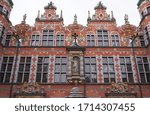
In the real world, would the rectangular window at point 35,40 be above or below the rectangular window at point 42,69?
above

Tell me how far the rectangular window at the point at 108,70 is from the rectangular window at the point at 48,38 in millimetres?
4796

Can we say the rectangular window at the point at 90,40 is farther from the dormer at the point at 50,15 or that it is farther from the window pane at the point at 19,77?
the window pane at the point at 19,77

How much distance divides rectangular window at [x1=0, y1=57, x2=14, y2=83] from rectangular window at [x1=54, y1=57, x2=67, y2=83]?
3.53m

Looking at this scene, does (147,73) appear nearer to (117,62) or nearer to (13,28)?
(117,62)

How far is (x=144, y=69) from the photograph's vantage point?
18.9 metres

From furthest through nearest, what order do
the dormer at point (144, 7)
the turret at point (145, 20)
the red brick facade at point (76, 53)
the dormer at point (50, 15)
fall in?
the dormer at point (50, 15)
the dormer at point (144, 7)
the turret at point (145, 20)
the red brick facade at point (76, 53)

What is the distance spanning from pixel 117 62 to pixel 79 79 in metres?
3.48

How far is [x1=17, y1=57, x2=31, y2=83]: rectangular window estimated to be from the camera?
1836cm

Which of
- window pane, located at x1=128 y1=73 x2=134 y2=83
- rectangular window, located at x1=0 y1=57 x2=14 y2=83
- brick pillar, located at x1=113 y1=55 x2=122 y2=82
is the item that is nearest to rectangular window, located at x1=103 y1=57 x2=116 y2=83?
brick pillar, located at x1=113 y1=55 x2=122 y2=82

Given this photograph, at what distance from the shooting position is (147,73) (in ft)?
61.5

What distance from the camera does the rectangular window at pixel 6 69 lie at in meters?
18.3

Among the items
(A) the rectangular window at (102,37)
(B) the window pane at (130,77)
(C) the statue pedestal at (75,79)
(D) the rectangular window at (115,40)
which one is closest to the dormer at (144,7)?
(D) the rectangular window at (115,40)

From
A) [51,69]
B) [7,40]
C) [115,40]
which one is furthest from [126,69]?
[7,40]

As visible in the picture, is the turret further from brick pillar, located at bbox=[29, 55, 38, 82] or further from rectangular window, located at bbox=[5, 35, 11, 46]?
rectangular window, located at bbox=[5, 35, 11, 46]
